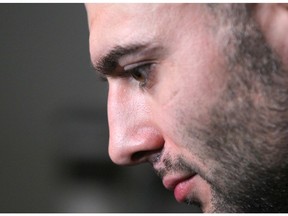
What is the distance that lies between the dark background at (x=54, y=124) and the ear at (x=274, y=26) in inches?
45.7

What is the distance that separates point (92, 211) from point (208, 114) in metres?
1.20

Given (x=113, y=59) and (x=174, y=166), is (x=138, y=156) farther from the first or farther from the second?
(x=113, y=59)

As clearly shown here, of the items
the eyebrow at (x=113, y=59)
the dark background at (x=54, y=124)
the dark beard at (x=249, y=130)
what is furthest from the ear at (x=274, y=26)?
the dark background at (x=54, y=124)

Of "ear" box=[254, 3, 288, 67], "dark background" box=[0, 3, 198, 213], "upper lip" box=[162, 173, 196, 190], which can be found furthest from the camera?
"dark background" box=[0, 3, 198, 213]

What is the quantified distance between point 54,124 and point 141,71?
1173mm

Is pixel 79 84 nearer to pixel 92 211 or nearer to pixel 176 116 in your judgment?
pixel 92 211

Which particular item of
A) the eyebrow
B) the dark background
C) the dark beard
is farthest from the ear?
the dark background

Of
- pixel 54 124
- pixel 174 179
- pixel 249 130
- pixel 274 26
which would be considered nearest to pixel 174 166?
pixel 174 179

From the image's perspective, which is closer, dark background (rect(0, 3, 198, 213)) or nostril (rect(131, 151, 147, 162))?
nostril (rect(131, 151, 147, 162))

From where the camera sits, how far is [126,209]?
69.6 inches

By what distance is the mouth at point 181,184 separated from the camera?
74 centimetres

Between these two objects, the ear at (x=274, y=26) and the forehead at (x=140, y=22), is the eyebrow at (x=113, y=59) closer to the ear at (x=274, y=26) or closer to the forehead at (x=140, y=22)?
the forehead at (x=140, y=22)

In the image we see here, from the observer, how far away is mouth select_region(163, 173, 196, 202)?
74cm

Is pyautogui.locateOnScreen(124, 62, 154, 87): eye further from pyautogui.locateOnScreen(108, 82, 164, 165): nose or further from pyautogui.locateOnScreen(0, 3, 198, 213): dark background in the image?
pyautogui.locateOnScreen(0, 3, 198, 213): dark background
